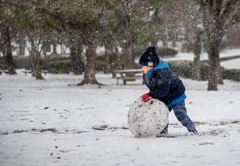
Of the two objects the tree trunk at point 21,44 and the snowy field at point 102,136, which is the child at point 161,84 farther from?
the tree trunk at point 21,44

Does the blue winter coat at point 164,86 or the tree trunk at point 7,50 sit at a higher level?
the tree trunk at point 7,50

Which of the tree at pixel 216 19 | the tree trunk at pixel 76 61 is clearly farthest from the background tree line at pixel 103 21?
the tree trunk at pixel 76 61

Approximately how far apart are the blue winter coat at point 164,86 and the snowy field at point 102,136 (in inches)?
27.8

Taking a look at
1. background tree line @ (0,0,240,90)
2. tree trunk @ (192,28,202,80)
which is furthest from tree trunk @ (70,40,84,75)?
tree trunk @ (192,28,202,80)

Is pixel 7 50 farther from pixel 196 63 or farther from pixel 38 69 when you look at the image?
pixel 196 63

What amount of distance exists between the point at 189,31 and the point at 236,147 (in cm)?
3101

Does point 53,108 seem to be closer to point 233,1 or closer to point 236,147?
point 236,147

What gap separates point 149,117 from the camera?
23.3 feet

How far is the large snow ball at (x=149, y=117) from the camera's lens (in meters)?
7.10

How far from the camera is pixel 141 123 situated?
23.5 ft

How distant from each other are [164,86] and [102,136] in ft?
5.29

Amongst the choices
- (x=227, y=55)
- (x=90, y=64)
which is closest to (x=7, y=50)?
(x=90, y=64)

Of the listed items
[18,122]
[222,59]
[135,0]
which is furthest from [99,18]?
[222,59]

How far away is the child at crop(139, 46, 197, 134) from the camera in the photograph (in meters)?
7.23
